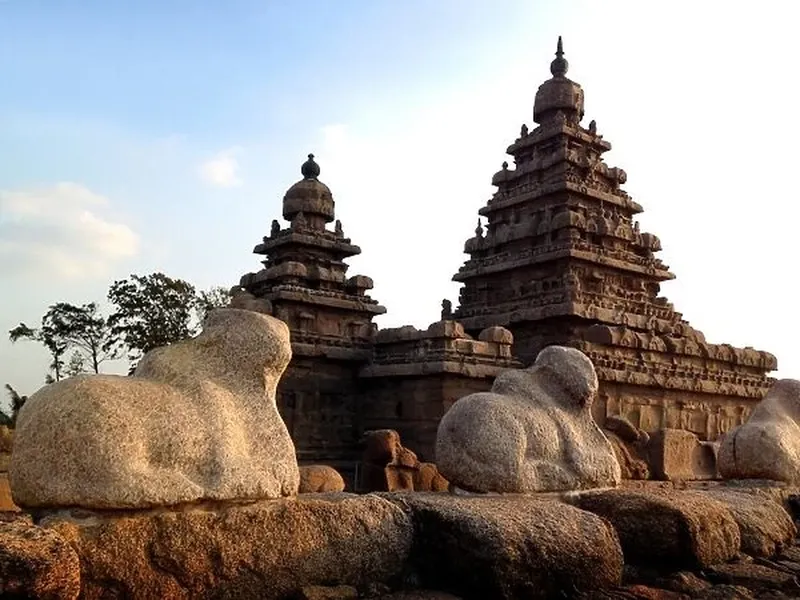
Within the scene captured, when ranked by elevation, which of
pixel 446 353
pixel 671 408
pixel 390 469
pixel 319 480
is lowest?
pixel 319 480

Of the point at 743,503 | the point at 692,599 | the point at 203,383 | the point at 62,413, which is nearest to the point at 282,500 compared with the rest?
the point at 203,383

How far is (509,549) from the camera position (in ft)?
14.3

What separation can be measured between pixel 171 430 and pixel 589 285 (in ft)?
54.0

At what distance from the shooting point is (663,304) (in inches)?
832

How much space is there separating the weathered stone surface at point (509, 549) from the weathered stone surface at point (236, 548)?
203 mm

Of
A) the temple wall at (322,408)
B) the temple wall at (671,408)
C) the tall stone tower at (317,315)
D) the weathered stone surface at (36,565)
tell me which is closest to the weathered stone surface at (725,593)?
the weathered stone surface at (36,565)

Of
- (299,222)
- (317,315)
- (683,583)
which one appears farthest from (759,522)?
(299,222)

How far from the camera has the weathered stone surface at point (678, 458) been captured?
1218 cm

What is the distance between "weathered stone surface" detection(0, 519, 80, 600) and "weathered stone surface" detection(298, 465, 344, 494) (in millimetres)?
6636

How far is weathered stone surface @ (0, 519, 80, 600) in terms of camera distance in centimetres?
303

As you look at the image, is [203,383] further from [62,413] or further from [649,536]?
[649,536]

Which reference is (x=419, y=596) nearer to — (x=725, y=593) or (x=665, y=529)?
(x=725, y=593)

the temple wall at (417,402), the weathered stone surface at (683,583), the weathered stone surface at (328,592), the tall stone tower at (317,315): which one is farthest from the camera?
the tall stone tower at (317,315)

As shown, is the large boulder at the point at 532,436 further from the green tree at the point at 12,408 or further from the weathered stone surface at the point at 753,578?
the green tree at the point at 12,408
